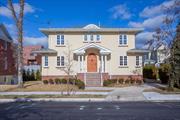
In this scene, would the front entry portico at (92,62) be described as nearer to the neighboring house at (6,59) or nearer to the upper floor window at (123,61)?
the upper floor window at (123,61)

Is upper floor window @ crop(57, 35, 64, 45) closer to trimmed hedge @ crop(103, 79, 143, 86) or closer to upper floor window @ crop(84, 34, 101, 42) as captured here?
upper floor window @ crop(84, 34, 101, 42)

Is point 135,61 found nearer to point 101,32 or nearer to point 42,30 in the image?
point 101,32

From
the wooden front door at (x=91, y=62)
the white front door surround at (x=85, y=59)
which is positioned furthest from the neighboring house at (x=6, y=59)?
the wooden front door at (x=91, y=62)

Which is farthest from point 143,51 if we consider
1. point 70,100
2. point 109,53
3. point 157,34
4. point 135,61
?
point 70,100

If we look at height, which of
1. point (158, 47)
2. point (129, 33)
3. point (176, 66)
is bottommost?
point (176, 66)

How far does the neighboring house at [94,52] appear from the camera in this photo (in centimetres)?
3428

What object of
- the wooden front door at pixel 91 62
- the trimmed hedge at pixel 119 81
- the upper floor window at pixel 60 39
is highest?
the upper floor window at pixel 60 39

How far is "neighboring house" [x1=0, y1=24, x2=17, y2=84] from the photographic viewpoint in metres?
40.8

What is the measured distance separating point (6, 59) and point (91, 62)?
15.5 meters

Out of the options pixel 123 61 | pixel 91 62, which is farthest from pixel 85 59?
pixel 123 61

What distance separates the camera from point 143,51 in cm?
3353

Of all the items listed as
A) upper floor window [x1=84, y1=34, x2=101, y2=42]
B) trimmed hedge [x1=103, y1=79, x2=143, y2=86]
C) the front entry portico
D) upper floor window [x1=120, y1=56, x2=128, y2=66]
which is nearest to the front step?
the front entry portico

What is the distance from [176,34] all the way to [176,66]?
9.82 feet

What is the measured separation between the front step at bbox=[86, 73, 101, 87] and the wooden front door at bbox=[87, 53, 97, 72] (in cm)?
115
